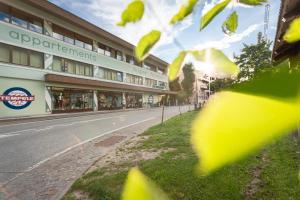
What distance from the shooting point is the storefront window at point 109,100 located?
92.9ft

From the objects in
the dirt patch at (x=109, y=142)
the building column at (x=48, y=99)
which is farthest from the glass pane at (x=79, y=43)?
the dirt patch at (x=109, y=142)

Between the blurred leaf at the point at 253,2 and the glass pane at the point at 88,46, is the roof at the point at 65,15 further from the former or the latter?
the blurred leaf at the point at 253,2

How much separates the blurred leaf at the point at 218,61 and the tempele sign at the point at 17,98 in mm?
18936

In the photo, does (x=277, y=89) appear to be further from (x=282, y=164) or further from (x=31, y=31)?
(x=31, y=31)

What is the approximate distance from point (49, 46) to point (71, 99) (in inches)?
195

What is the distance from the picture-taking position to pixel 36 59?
19.9 m

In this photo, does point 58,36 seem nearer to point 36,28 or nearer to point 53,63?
point 36,28

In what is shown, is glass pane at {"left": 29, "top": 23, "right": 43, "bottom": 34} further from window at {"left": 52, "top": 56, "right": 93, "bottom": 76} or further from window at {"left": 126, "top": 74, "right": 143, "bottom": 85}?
window at {"left": 126, "top": 74, "right": 143, "bottom": 85}

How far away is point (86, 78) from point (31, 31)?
736cm

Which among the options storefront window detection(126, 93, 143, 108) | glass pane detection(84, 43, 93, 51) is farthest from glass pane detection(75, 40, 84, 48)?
storefront window detection(126, 93, 143, 108)

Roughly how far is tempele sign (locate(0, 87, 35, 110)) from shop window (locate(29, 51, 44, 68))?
2182 millimetres

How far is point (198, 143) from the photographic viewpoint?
0.22m

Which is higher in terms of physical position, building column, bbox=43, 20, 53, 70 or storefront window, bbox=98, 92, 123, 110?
building column, bbox=43, 20, 53, 70

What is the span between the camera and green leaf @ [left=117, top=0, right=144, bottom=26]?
16.1 inches
